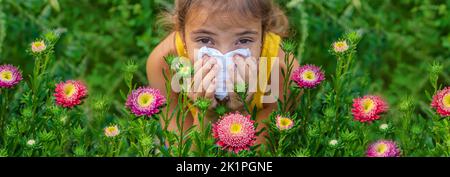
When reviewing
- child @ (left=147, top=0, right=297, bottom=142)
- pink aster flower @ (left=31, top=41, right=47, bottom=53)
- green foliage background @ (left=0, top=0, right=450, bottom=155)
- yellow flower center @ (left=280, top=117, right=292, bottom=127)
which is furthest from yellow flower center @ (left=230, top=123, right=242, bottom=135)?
green foliage background @ (left=0, top=0, right=450, bottom=155)

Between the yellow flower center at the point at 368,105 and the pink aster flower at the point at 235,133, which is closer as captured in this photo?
the pink aster flower at the point at 235,133

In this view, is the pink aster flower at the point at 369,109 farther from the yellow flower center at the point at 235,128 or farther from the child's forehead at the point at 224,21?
the child's forehead at the point at 224,21

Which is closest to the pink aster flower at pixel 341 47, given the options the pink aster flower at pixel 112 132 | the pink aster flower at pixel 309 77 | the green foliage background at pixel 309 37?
the pink aster flower at pixel 309 77

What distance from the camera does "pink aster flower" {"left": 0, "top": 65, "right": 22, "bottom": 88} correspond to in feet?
7.10

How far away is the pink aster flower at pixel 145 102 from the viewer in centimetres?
199

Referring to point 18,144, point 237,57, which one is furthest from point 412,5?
point 18,144

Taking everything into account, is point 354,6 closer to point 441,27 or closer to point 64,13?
point 441,27

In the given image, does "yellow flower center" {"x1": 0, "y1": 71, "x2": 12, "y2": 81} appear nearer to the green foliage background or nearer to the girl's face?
the girl's face

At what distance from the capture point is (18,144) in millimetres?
2314

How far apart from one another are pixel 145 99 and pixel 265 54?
2.76 ft

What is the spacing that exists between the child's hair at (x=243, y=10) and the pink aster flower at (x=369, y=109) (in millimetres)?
526

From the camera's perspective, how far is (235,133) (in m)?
1.99

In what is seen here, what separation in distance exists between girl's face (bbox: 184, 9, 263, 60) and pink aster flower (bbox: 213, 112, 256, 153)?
1.40ft
